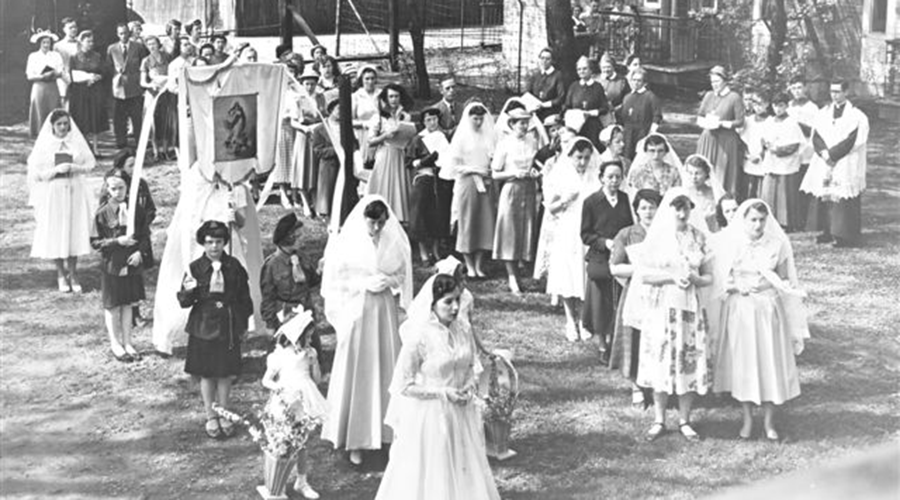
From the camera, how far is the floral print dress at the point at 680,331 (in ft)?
18.8

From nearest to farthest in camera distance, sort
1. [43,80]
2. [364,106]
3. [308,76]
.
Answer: [364,106]
[308,76]
[43,80]

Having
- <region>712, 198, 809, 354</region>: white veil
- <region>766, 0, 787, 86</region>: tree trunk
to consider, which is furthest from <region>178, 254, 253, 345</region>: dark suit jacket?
<region>766, 0, 787, 86</region>: tree trunk

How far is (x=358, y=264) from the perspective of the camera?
535cm

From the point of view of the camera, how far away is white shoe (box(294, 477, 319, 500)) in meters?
5.12

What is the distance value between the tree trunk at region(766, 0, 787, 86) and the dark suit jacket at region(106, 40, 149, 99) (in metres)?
6.55

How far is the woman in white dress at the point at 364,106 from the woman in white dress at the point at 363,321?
395cm

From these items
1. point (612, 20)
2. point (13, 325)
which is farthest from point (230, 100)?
point (612, 20)

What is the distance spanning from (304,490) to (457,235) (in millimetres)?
4034

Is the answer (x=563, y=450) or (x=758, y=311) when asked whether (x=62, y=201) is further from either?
(x=758, y=311)

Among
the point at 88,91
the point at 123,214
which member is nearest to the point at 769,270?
the point at 123,214

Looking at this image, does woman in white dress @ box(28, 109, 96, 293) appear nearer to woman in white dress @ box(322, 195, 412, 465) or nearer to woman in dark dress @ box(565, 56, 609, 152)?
woman in white dress @ box(322, 195, 412, 465)

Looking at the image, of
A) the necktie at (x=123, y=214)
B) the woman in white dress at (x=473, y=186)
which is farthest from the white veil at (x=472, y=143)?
the necktie at (x=123, y=214)

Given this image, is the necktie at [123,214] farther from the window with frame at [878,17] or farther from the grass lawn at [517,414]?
the window with frame at [878,17]

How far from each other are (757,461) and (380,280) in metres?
2.08
